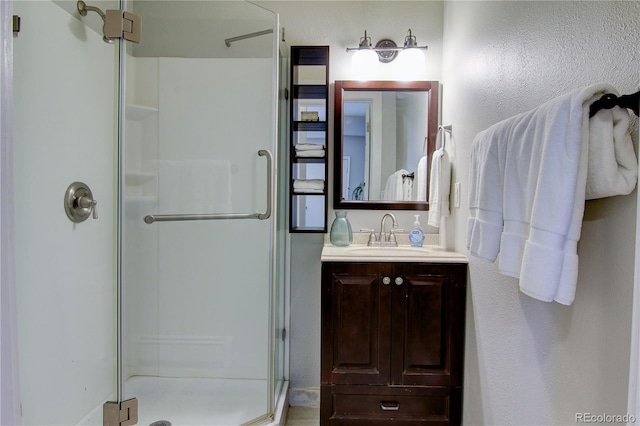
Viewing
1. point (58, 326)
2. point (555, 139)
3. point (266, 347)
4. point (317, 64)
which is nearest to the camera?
point (555, 139)

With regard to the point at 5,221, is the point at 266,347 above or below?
below

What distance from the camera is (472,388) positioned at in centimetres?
148

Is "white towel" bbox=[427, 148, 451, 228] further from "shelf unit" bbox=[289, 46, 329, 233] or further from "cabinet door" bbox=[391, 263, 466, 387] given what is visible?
"shelf unit" bbox=[289, 46, 329, 233]

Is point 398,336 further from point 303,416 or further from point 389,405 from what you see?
point 303,416

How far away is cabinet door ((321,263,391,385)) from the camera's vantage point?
1596mm

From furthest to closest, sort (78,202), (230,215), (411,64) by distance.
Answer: (411,64), (230,215), (78,202)

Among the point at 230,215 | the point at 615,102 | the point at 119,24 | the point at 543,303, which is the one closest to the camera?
the point at 615,102

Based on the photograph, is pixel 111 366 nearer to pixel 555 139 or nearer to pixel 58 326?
pixel 58 326

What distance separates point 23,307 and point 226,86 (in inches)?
56.8

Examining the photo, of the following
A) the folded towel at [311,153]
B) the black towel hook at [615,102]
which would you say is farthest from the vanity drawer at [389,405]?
the black towel hook at [615,102]

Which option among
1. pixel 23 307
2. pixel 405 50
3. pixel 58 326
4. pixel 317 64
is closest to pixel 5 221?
pixel 23 307

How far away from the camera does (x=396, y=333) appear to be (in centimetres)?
159

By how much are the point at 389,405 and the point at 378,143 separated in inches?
57.9

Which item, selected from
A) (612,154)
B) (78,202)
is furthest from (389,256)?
(78,202)
